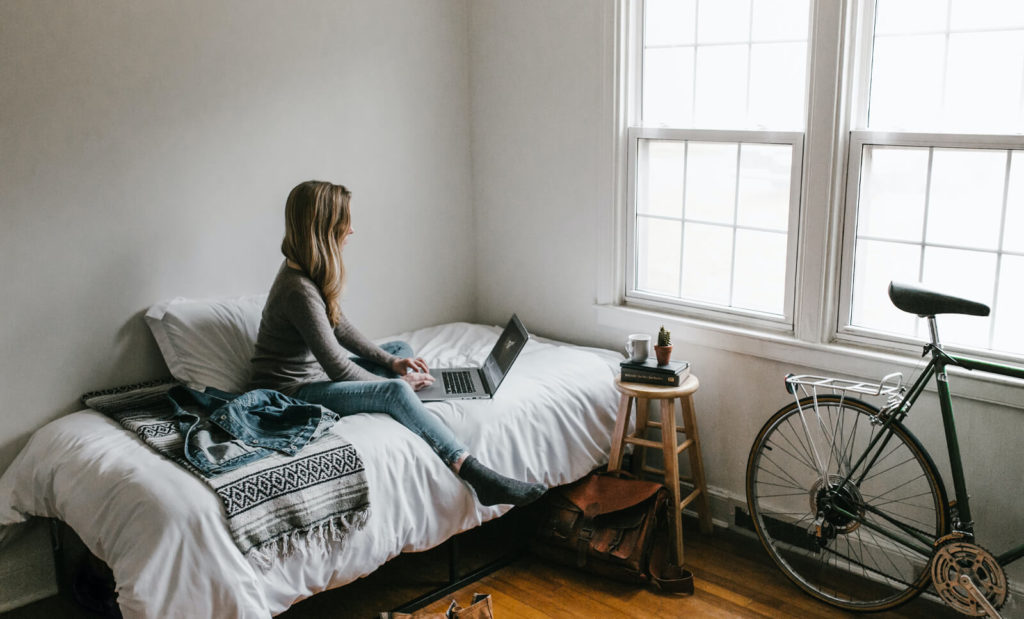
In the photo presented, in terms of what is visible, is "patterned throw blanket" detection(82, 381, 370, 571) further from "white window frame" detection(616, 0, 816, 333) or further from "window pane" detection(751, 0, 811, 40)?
"window pane" detection(751, 0, 811, 40)

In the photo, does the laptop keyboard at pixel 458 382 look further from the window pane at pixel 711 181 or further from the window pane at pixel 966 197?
the window pane at pixel 966 197

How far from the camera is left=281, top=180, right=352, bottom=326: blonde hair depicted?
285 centimetres

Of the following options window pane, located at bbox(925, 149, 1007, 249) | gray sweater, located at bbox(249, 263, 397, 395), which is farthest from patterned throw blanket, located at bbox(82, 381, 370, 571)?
window pane, located at bbox(925, 149, 1007, 249)

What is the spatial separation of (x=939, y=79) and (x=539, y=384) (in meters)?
1.67

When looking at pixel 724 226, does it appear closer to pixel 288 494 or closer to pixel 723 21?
pixel 723 21

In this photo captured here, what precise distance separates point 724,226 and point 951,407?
1069mm

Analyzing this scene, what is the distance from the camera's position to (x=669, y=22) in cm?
332

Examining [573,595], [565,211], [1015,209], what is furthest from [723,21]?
[573,595]

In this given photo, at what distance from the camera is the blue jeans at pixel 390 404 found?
107 inches

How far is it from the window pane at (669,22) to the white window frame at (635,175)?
0.03m

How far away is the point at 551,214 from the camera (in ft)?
12.5

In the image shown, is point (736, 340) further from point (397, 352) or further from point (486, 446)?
point (397, 352)

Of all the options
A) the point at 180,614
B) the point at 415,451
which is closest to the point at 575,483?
the point at 415,451

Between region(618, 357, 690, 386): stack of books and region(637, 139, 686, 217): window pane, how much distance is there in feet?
2.23
